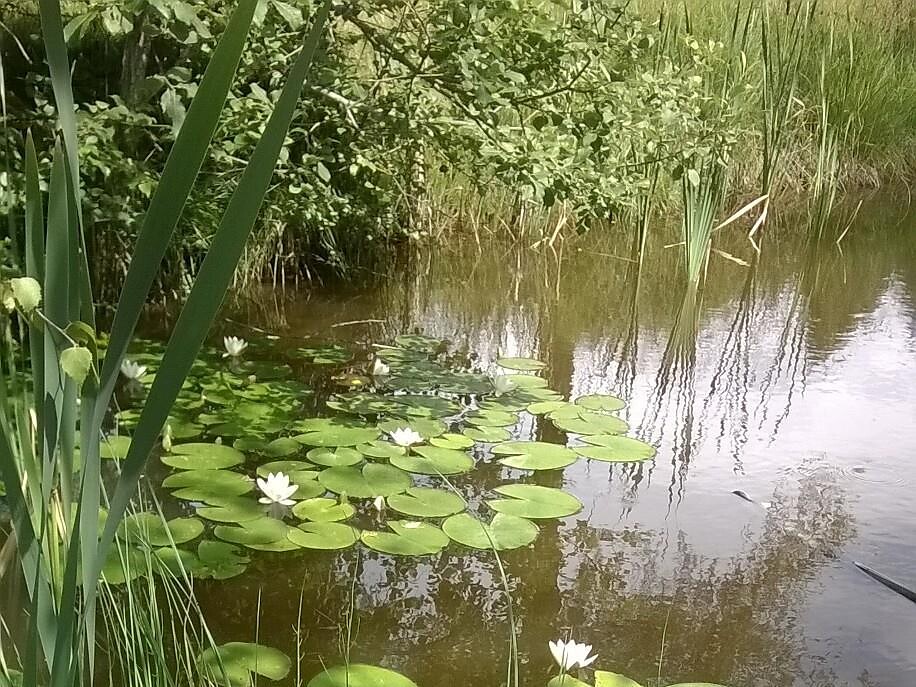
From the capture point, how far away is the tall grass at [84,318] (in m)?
0.38

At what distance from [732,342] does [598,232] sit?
138cm

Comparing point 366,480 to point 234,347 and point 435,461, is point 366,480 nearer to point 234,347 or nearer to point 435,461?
point 435,461

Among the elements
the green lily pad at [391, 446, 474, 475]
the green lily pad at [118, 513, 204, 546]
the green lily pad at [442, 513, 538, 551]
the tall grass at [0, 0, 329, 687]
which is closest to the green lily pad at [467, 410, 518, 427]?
the green lily pad at [391, 446, 474, 475]

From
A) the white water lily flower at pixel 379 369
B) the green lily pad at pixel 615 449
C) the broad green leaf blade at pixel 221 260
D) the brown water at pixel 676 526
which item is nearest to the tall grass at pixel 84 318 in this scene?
the broad green leaf blade at pixel 221 260

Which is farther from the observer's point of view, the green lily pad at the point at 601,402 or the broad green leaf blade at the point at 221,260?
the green lily pad at the point at 601,402

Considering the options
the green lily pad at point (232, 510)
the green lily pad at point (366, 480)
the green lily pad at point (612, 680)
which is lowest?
the green lily pad at point (612, 680)

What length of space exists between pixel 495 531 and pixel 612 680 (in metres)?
0.35

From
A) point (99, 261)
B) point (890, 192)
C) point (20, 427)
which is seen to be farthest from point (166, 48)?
point (890, 192)

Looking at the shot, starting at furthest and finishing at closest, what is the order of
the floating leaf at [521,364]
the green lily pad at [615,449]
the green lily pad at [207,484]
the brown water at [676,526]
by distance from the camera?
the floating leaf at [521,364], the green lily pad at [615,449], the green lily pad at [207,484], the brown water at [676,526]

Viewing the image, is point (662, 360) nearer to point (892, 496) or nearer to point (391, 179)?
point (892, 496)

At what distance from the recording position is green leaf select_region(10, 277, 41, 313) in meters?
0.49

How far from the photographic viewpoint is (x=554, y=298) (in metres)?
2.72

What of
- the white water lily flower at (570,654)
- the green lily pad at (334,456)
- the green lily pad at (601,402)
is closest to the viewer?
the white water lily flower at (570,654)

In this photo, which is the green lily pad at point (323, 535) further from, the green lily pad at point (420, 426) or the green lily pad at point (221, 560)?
the green lily pad at point (420, 426)
